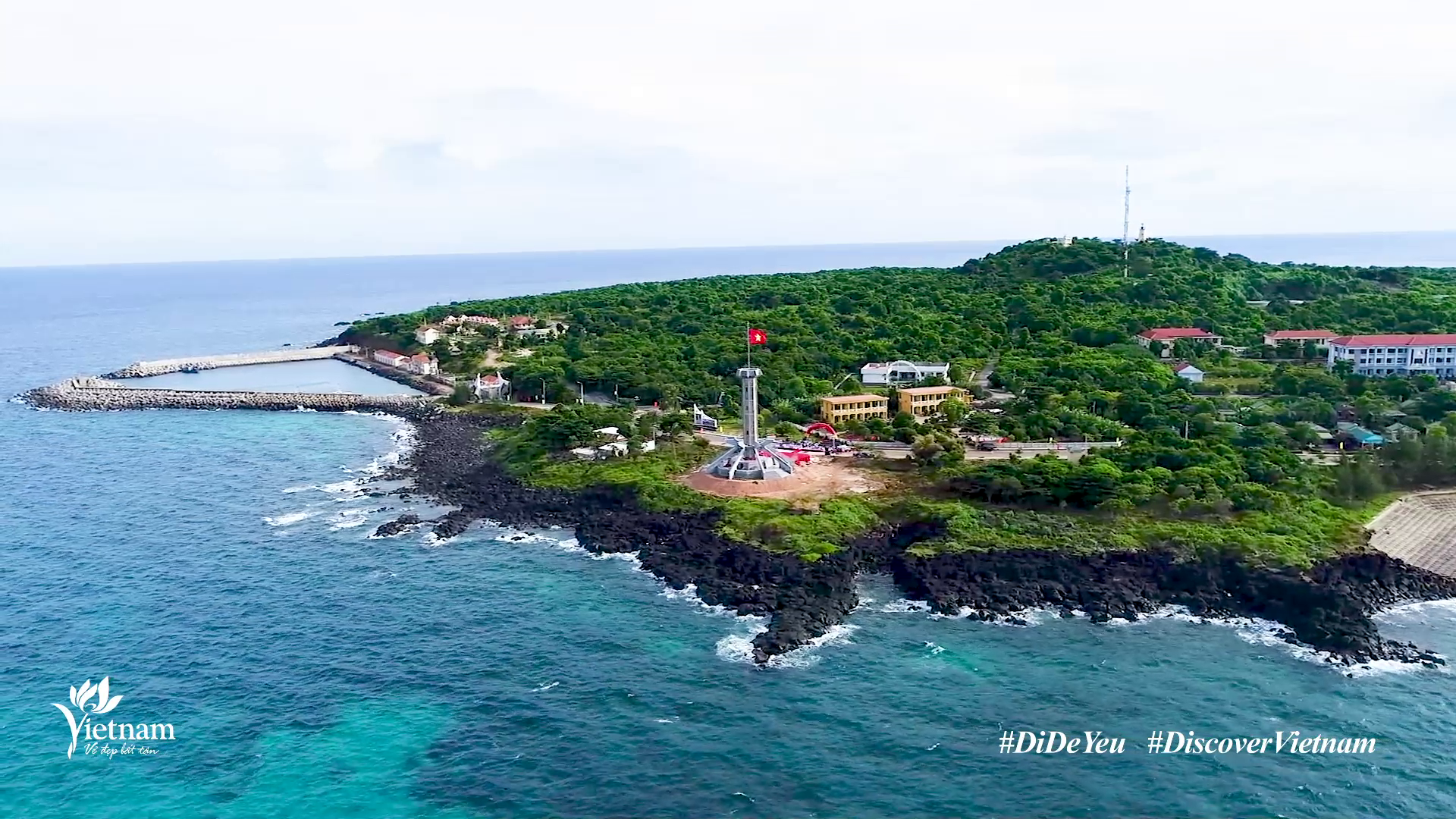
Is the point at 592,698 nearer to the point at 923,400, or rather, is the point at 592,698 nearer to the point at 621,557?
the point at 621,557

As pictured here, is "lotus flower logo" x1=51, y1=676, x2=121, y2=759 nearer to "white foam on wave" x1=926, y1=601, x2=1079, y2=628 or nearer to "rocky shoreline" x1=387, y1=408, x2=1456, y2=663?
"rocky shoreline" x1=387, y1=408, x2=1456, y2=663

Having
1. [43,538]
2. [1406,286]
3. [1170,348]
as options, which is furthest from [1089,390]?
[1406,286]

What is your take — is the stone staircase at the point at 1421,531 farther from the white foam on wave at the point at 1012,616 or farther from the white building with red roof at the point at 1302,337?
the white building with red roof at the point at 1302,337

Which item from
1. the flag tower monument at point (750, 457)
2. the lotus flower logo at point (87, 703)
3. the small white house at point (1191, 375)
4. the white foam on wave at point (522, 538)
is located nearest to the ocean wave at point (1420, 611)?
the flag tower monument at point (750, 457)

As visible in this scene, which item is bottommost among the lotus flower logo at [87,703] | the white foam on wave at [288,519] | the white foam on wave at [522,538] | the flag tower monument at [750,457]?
the lotus flower logo at [87,703]

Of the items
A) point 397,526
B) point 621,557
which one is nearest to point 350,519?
point 397,526

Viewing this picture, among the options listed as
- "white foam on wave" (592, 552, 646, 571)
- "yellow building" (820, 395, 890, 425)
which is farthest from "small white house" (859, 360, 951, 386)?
"white foam on wave" (592, 552, 646, 571)

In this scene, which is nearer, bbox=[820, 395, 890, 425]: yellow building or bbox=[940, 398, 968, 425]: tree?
bbox=[940, 398, 968, 425]: tree
